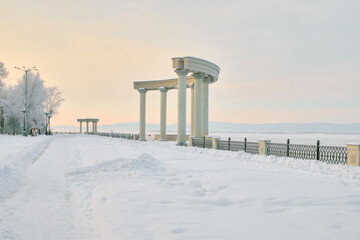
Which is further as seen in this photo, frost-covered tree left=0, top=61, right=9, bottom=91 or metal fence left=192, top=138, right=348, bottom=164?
frost-covered tree left=0, top=61, right=9, bottom=91

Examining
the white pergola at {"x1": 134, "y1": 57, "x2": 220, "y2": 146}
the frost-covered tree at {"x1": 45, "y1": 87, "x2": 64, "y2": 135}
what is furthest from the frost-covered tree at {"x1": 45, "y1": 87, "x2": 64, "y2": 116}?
the white pergola at {"x1": 134, "y1": 57, "x2": 220, "y2": 146}

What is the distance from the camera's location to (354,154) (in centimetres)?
1633

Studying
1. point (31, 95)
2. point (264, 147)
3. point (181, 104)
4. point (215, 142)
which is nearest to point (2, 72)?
point (31, 95)

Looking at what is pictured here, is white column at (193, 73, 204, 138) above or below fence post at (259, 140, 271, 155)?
above

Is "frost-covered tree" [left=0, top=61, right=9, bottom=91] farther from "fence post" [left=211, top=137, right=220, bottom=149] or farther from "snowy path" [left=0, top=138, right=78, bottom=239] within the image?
"snowy path" [left=0, top=138, right=78, bottom=239]

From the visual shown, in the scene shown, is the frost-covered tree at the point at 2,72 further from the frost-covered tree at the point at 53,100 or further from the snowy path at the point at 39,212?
the snowy path at the point at 39,212

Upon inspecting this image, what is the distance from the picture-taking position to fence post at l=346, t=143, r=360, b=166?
1611 centimetres

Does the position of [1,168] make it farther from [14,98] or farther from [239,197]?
[14,98]

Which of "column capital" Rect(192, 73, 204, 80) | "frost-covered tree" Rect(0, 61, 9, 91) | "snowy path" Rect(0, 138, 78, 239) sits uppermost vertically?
"frost-covered tree" Rect(0, 61, 9, 91)

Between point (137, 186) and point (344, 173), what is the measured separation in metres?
9.72

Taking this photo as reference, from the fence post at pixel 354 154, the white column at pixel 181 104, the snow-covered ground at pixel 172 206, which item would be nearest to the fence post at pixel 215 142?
the white column at pixel 181 104

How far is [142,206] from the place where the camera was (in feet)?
24.7

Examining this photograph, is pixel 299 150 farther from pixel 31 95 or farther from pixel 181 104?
pixel 31 95

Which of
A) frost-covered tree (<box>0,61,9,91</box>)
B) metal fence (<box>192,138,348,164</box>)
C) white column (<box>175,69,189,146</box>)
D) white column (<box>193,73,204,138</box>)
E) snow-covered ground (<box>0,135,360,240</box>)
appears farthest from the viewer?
frost-covered tree (<box>0,61,9,91</box>)
